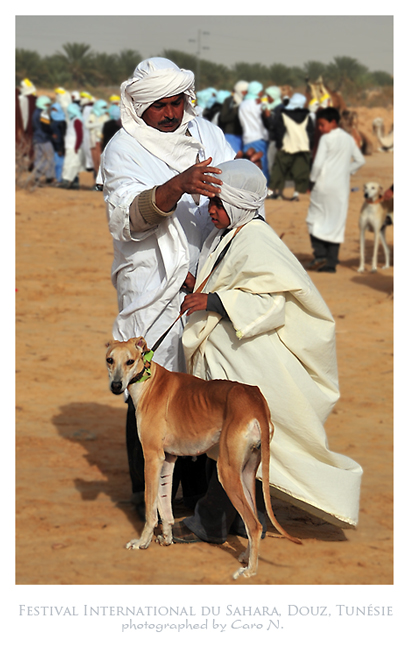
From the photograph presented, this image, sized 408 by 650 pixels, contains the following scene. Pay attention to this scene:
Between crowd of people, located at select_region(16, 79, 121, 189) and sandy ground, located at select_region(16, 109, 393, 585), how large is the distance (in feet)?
24.4

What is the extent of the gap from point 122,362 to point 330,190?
356 inches

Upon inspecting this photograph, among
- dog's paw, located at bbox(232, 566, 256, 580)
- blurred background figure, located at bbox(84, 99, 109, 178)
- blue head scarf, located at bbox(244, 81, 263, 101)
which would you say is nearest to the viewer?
dog's paw, located at bbox(232, 566, 256, 580)

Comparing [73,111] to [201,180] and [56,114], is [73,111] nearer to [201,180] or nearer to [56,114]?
[56,114]

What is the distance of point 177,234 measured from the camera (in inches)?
148

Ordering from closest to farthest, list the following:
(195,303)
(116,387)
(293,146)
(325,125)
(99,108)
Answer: (116,387)
(195,303)
(325,125)
(293,146)
(99,108)

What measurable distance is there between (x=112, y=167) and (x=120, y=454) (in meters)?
2.37

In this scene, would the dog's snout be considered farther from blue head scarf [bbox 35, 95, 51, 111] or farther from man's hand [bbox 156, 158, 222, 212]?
blue head scarf [bbox 35, 95, 51, 111]

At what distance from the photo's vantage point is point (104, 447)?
18.4 ft

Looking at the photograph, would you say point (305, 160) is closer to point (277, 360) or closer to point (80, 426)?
point (80, 426)

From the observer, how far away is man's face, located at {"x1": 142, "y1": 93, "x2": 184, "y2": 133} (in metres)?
3.81

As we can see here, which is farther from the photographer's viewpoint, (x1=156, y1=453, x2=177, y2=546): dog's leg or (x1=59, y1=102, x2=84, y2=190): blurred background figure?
(x1=59, y1=102, x2=84, y2=190): blurred background figure

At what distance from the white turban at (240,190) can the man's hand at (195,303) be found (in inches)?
13.7

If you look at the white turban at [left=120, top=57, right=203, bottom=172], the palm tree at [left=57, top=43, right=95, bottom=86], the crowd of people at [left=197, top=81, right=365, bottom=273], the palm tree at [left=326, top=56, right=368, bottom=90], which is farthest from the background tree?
the white turban at [left=120, top=57, right=203, bottom=172]

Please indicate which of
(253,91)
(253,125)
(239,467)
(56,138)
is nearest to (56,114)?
(56,138)
